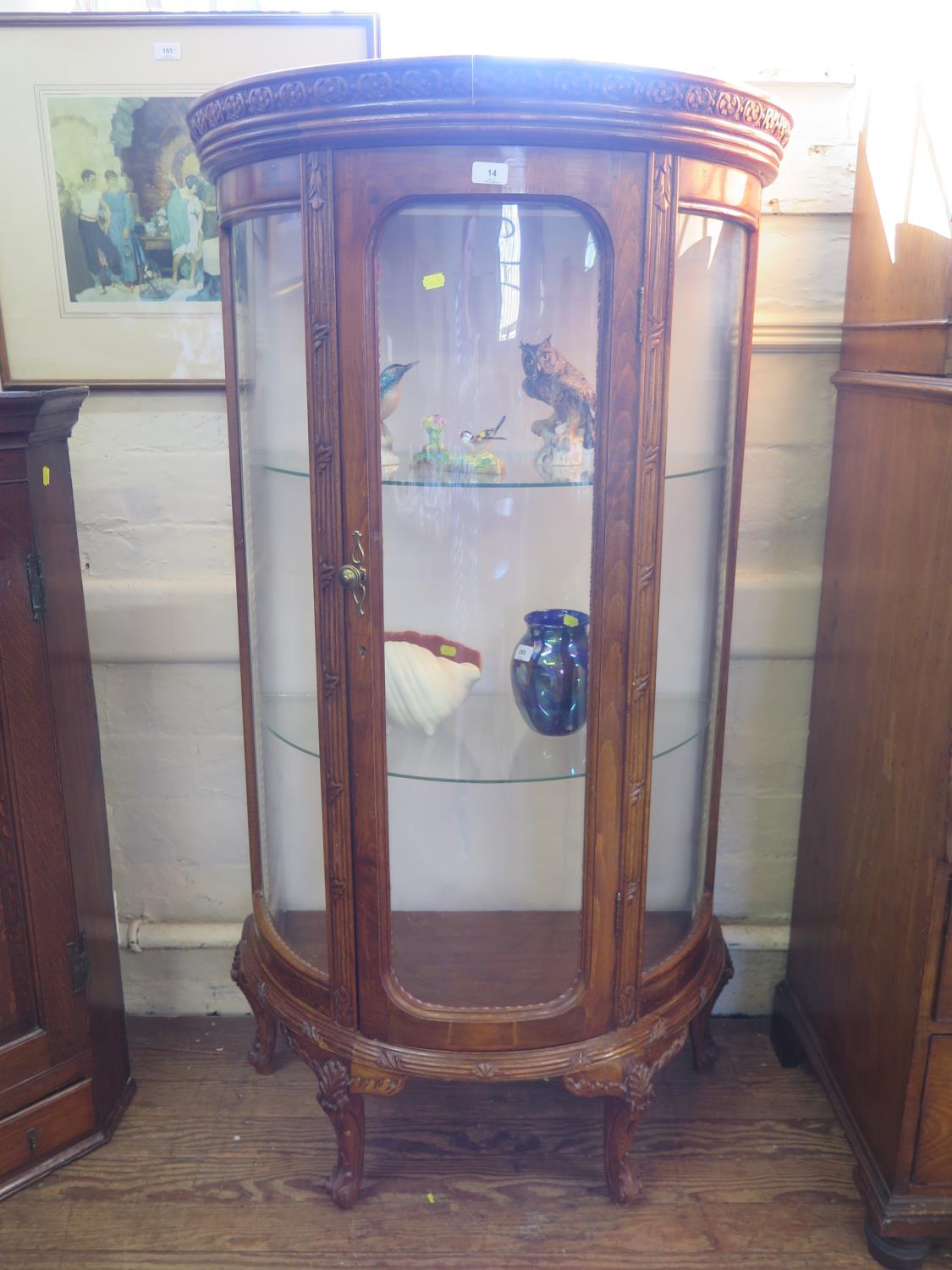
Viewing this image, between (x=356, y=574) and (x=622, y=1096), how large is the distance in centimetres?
90

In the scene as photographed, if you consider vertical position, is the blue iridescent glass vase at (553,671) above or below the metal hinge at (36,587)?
below

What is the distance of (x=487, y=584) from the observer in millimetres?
1527

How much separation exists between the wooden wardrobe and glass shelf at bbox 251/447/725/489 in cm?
35

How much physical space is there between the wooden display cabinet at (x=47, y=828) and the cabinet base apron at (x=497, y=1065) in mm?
313

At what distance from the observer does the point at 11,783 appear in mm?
1611

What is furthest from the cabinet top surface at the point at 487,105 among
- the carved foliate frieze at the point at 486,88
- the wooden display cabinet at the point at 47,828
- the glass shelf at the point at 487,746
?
the glass shelf at the point at 487,746

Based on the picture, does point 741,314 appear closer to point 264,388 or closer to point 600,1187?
point 264,388

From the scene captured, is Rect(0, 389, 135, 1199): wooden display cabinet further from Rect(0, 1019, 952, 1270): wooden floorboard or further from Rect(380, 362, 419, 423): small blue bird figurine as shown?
Rect(380, 362, 419, 423): small blue bird figurine

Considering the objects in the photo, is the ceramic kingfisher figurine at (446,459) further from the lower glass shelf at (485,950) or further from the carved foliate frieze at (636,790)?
the lower glass shelf at (485,950)

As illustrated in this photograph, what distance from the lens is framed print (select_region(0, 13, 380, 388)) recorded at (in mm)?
1704

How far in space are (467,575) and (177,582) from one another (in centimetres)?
70

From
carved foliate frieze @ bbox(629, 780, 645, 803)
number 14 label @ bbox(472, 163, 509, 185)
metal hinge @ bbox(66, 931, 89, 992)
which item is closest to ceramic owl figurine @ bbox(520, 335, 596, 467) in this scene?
number 14 label @ bbox(472, 163, 509, 185)

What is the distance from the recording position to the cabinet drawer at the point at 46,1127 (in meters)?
1.68

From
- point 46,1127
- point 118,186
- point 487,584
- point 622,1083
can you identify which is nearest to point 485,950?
point 622,1083
